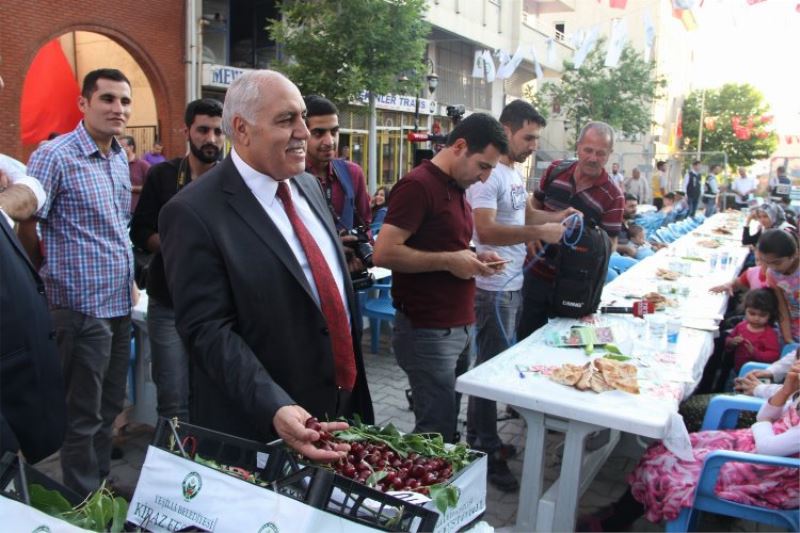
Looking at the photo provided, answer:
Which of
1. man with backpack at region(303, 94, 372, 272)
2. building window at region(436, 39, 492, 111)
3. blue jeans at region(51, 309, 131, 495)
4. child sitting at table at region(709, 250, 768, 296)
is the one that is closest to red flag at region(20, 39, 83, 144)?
man with backpack at region(303, 94, 372, 272)

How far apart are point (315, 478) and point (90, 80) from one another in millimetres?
2648

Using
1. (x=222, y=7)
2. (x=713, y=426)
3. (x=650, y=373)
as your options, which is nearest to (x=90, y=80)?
(x=650, y=373)

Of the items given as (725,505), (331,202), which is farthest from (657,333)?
(331,202)

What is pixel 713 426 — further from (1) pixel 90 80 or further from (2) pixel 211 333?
(1) pixel 90 80

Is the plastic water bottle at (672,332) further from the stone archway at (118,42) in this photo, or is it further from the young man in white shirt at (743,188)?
the young man in white shirt at (743,188)

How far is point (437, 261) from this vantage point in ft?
9.50

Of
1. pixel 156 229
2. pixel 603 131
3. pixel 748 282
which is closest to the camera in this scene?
pixel 156 229

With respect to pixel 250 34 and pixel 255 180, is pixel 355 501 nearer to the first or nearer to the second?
pixel 255 180

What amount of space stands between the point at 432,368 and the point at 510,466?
1301 mm

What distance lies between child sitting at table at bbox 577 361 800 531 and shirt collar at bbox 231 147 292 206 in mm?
2083

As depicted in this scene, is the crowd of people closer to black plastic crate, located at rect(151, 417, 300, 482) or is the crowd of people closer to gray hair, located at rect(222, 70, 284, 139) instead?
gray hair, located at rect(222, 70, 284, 139)

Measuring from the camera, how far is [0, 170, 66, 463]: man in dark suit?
1.90 metres

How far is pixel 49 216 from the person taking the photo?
2.87 metres

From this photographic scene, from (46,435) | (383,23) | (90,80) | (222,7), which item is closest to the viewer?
(46,435)
